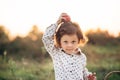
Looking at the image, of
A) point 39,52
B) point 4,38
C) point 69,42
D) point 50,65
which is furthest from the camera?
point 4,38

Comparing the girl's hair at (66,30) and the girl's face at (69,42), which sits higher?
the girl's hair at (66,30)

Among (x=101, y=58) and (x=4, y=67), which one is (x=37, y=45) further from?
(x=4, y=67)

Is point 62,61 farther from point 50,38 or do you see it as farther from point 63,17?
point 63,17

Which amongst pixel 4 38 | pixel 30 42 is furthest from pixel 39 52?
pixel 4 38

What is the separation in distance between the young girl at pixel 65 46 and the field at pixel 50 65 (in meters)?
2.54

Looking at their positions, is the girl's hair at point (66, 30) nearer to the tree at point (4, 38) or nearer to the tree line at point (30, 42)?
the tree line at point (30, 42)

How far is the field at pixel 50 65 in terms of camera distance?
8516 mm

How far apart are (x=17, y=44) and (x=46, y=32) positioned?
26.5ft

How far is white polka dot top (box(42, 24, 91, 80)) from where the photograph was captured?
4.42 metres

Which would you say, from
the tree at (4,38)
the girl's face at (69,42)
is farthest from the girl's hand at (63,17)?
the tree at (4,38)

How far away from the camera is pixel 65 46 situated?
14.3ft

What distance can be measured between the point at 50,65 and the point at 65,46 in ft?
12.8

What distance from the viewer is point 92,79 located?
14.4ft

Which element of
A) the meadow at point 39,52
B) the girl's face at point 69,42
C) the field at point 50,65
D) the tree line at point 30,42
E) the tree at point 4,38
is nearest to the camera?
the girl's face at point 69,42
